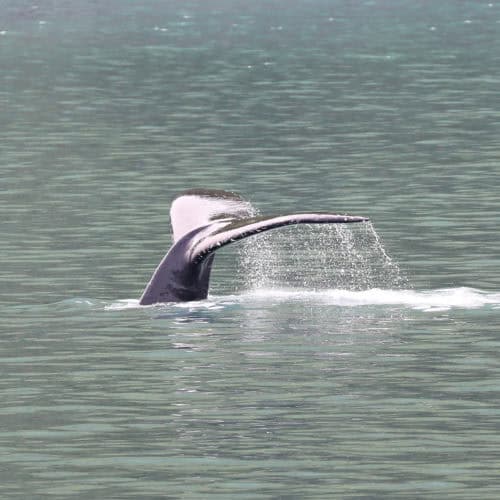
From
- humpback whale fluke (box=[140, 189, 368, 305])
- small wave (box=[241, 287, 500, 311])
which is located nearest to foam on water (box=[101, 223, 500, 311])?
small wave (box=[241, 287, 500, 311])

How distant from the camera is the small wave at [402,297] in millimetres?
30938

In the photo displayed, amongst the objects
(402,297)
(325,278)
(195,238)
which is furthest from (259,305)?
(325,278)

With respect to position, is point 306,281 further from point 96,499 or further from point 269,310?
point 96,499

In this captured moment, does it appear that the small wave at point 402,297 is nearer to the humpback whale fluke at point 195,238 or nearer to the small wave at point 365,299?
the small wave at point 365,299

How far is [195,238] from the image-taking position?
2884cm

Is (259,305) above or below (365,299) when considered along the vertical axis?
above

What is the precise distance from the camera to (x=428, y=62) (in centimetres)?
9712

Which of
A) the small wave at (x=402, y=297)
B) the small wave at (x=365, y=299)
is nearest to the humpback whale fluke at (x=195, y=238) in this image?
the small wave at (x=365, y=299)

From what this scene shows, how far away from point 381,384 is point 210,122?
42.3 m

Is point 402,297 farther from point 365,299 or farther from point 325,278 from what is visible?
point 325,278

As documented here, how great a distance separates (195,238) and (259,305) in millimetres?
2542

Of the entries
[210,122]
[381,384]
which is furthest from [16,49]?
[381,384]

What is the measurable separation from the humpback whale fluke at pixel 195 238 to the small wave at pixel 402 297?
1913 mm

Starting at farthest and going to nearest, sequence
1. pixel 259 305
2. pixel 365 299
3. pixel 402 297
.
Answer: pixel 402 297 < pixel 365 299 < pixel 259 305
